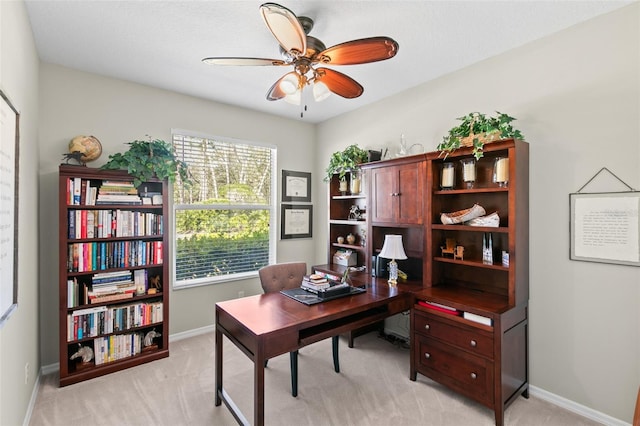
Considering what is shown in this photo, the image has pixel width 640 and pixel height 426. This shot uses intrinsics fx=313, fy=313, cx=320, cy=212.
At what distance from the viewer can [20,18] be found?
6.21 ft

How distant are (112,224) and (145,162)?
63cm

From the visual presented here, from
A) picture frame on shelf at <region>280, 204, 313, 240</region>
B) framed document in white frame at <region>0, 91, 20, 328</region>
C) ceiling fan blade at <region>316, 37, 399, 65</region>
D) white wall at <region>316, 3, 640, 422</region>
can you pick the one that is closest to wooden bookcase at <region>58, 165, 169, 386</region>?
framed document in white frame at <region>0, 91, 20, 328</region>

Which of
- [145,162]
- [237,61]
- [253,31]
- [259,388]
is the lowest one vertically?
[259,388]

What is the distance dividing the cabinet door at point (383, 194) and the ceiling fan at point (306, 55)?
40.4 inches

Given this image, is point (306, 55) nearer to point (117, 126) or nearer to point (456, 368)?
point (117, 126)

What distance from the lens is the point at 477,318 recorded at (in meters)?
2.23

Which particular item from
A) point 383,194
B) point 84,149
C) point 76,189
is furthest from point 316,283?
point 84,149

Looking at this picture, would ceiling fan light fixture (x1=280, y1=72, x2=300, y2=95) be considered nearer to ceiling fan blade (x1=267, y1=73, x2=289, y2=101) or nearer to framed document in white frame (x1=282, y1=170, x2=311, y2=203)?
ceiling fan blade (x1=267, y1=73, x2=289, y2=101)

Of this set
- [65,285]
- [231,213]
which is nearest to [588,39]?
[231,213]

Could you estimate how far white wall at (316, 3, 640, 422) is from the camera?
6.68ft

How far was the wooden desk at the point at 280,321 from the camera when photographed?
1.82m

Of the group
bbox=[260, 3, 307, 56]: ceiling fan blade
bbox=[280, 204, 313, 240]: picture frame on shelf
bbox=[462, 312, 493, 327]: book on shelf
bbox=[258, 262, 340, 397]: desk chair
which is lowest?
bbox=[462, 312, 493, 327]: book on shelf

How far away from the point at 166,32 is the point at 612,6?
3.04 m

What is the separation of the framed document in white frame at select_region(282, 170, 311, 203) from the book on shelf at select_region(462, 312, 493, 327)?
8.87ft
